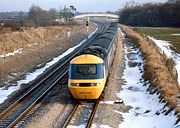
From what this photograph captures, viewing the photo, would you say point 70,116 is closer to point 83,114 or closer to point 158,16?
point 83,114

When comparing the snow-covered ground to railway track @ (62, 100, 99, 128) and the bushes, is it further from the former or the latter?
the bushes

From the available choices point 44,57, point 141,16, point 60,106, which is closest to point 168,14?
point 141,16

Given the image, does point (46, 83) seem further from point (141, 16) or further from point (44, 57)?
point (141, 16)

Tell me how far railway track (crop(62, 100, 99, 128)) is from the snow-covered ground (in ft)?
4.49

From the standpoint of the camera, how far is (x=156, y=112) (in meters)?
17.4

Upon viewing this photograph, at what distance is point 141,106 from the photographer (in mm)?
18656

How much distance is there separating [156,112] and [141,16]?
108 metres

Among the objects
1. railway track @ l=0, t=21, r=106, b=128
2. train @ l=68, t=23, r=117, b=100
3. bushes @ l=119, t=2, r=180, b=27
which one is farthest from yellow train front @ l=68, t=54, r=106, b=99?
bushes @ l=119, t=2, r=180, b=27

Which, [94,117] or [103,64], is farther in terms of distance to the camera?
[103,64]

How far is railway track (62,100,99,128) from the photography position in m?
15.6

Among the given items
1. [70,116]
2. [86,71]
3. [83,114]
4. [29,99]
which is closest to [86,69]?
[86,71]

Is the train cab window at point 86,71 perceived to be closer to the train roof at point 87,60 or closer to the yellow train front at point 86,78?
the yellow train front at point 86,78

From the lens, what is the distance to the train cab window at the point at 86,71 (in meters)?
18.4

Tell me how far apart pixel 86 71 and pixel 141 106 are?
10.6 feet
